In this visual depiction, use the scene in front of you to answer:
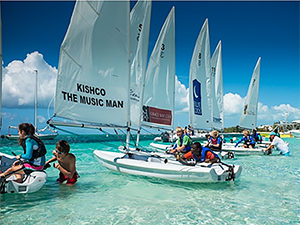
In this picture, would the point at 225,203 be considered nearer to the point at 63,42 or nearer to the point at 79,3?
the point at 63,42

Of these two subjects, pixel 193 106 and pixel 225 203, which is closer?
pixel 225 203

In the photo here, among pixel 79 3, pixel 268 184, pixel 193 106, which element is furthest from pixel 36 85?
pixel 268 184

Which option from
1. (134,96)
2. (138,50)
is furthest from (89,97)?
(138,50)

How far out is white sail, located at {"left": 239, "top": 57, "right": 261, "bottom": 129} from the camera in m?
19.7

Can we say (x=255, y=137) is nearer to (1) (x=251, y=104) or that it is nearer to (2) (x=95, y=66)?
(1) (x=251, y=104)

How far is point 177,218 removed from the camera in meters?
4.55

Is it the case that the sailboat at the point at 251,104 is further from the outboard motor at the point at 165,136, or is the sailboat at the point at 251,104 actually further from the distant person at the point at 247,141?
the outboard motor at the point at 165,136

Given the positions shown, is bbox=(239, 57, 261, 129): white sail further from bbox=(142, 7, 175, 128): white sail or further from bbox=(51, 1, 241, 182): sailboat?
bbox=(51, 1, 241, 182): sailboat

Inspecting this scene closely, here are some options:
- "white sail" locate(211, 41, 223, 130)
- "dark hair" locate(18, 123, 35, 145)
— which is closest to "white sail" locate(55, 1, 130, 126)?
"dark hair" locate(18, 123, 35, 145)

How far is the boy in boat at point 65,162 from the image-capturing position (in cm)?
579

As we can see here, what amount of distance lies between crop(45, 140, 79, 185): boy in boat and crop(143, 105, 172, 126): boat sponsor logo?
152 inches

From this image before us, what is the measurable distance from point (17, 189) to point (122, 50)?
174 inches

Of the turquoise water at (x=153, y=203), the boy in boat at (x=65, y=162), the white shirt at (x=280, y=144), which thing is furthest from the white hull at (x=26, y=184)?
the white shirt at (x=280, y=144)

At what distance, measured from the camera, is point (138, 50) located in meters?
9.25
